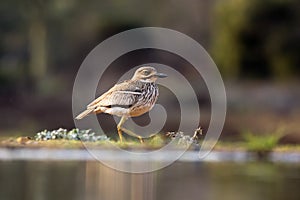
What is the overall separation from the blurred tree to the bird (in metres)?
14.5

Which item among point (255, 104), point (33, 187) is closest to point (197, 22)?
point (255, 104)

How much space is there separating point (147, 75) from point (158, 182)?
7.74 feet

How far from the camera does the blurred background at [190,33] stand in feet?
54.6

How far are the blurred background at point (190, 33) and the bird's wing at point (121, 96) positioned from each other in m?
11.6

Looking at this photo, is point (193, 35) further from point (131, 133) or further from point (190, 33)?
point (131, 133)

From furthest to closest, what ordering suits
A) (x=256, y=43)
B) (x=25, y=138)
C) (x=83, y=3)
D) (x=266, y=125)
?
(x=83, y=3) → (x=256, y=43) → (x=266, y=125) → (x=25, y=138)

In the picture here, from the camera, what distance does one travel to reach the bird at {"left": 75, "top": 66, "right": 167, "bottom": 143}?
8.75ft

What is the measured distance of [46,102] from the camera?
11.3 m

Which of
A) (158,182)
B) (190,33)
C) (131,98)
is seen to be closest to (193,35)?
(190,33)

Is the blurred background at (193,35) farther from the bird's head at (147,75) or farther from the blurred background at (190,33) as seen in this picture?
the bird's head at (147,75)

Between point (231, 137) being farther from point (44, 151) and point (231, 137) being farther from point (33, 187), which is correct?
point (44, 151)

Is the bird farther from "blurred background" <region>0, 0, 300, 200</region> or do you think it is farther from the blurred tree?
the blurred tree

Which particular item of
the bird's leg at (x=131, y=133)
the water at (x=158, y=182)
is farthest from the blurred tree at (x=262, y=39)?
the bird's leg at (x=131, y=133)

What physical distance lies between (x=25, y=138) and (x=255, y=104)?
42.5ft
